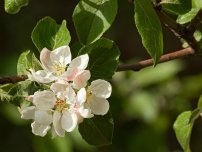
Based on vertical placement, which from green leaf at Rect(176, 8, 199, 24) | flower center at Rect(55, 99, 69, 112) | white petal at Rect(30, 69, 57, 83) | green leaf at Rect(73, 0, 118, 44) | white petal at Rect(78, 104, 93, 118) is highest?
green leaf at Rect(73, 0, 118, 44)

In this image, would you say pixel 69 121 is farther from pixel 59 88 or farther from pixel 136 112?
pixel 136 112

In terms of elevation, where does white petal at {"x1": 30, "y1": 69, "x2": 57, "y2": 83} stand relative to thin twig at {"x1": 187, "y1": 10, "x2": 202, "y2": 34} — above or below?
above

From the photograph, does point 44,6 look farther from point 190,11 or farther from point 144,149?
point 190,11

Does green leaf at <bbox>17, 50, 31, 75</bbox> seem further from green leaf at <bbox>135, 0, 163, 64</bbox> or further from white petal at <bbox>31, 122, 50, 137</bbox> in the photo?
green leaf at <bbox>135, 0, 163, 64</bbox>

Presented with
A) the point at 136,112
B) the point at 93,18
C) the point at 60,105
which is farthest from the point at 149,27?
the point at 136,112

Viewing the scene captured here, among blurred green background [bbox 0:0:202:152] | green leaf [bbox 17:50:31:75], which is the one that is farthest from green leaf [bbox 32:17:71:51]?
blurred green background [bbox 0:0:202:152]

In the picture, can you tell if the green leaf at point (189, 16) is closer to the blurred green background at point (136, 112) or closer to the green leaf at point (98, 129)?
the green leaf at point (98, 129)
